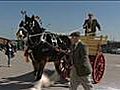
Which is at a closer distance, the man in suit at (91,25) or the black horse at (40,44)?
the black horse at (40,44)

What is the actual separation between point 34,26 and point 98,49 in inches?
99.9

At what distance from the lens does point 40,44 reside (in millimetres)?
12336

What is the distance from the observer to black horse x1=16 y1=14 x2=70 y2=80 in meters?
12.4

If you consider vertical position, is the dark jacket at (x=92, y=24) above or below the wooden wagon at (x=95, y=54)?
above

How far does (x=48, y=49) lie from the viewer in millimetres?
12430

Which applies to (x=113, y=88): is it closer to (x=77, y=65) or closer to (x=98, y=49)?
(x=98, y=49)

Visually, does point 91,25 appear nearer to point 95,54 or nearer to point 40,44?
point 95,54

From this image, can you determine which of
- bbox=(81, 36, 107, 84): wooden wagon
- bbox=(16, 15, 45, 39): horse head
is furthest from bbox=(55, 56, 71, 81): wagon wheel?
bbox=(16, 15, 45, 39): horse head

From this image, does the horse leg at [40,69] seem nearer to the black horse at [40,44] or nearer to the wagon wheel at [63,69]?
the black horse at [40,44]

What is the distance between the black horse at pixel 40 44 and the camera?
40.5ft

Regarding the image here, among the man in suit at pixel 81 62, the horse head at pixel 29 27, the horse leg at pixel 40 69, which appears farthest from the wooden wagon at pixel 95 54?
the man in suit at pixel 81 62

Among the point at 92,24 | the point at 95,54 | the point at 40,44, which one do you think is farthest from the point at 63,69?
the point at 92,24

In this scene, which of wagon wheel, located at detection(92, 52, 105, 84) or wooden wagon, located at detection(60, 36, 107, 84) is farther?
wagon wheel, located at detection(92, 52, 105, 84)

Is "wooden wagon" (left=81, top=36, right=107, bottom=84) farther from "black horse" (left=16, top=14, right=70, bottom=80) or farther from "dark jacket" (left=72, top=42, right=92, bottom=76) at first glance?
"dark jacket" (left=72, top=42, right=92, bottom=76)
